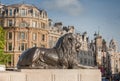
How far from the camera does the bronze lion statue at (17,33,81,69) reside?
42.5 ft

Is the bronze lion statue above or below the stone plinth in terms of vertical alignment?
above

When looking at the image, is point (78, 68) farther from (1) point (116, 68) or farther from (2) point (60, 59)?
(1) point (116, 68)

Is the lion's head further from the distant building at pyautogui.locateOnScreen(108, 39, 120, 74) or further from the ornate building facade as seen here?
the distant building at pyautogui.locateOnScreen(108, 39, 120, 74)

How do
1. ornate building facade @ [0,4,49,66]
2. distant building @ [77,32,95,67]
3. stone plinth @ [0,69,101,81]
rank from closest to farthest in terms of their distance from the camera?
stone plinth @ [0,69,101,81]
ornate building facade @ [0,4,49,66]
distant building @ [77,32,95,67]

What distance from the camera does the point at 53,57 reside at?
13016mm

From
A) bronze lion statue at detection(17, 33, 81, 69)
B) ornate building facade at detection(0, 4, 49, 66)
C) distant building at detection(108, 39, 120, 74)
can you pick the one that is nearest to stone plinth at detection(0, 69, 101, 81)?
bronze lion statue at detection(17, 33, 81, 69)

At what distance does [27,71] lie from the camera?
1192 centimetres

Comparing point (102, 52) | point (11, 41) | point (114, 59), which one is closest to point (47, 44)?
point (11, 41)

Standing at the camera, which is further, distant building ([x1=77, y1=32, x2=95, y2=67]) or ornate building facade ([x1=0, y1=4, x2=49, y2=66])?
distant building ([x1=77, y1=32, x2=95, y2=67])

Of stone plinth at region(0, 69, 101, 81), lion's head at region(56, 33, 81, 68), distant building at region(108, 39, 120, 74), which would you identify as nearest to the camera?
stone plinth at region(0, 69, 101, 81)

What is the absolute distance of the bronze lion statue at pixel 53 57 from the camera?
13.0 metres

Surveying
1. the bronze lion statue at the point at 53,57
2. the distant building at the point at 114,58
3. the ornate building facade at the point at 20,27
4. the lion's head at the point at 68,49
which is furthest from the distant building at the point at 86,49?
the bronze lion statue at the point at 53,57

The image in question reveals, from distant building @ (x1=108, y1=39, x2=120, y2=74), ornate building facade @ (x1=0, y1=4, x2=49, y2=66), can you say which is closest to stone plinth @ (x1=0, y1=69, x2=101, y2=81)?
ornate building facade @ (x1=0, y1=4, x2=49, y2=66)

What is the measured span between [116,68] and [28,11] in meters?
87.3
